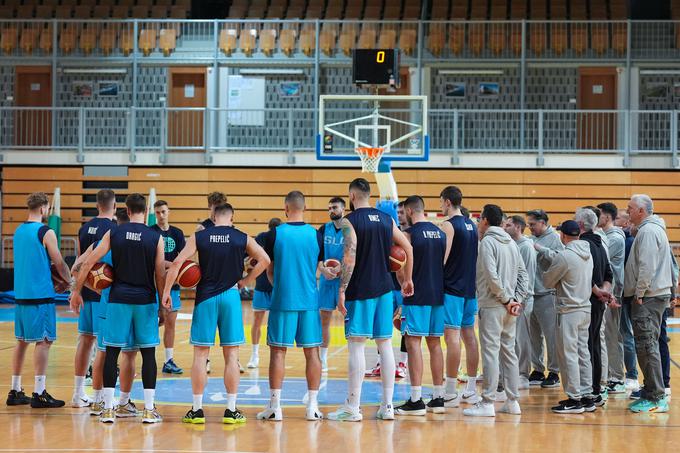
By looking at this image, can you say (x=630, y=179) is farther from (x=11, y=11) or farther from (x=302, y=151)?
(x=11, y=11)

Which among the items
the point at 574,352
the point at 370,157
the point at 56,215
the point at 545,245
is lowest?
the point at 574,352

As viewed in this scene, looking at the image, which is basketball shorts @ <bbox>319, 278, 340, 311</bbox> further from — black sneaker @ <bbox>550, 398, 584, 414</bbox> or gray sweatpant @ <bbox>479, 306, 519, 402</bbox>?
black sneaker @ <bbox>550, 398, 584, 414</bbox>

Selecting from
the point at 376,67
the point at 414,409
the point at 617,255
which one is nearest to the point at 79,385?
the point at 414,409

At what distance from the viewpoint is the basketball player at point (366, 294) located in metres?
7.98

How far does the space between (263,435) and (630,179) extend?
16772 millimetres

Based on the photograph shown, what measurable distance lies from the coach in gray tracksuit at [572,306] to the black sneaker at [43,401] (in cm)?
465

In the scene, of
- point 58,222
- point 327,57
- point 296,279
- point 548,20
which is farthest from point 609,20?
point 296,279

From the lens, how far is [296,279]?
7953 millimetres

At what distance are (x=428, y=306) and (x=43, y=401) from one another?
361 centimetres

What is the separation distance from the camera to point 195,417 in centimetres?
774

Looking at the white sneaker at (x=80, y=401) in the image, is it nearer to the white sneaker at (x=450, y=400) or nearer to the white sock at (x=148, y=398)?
the white sock at (x=148, y=398)

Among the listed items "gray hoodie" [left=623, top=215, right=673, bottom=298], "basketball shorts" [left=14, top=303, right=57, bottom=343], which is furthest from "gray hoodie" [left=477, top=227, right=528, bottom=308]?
"basketball shorts" [left=14, top=303, right=57, bottom=343]

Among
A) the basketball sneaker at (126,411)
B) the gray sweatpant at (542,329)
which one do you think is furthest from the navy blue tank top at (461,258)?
the basketball sneaker at (126,411)

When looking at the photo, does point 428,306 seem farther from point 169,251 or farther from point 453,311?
point 169,251
